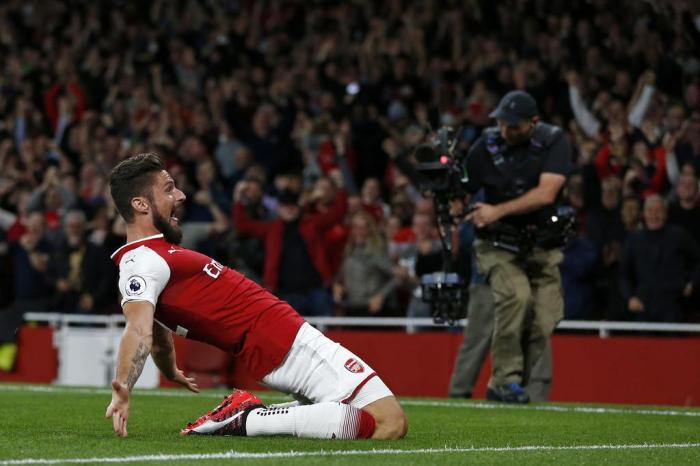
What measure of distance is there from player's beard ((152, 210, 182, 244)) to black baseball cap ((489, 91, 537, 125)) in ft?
13.7

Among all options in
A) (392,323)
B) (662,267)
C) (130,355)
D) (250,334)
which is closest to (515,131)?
(662,267)

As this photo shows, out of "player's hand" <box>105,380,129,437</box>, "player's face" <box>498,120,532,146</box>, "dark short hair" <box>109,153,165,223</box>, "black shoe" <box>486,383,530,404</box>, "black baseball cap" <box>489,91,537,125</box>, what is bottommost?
"black shoe" <box>486,383,530,404</box>

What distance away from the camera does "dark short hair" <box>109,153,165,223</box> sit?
22.6 ft

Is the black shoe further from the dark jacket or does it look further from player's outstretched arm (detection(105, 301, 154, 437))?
player's outstretched arm (detection(105, 301, 154, 437))

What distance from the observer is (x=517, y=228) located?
1066 centimetres

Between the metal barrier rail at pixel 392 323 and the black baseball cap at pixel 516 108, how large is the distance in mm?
1819

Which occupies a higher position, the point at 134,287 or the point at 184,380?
the point at 134,287

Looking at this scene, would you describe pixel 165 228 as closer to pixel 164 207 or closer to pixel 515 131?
pixel 164 207

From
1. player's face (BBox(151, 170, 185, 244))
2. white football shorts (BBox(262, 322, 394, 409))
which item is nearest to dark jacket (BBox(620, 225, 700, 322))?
white football shorts (BBox(262, 322, 394, 409))

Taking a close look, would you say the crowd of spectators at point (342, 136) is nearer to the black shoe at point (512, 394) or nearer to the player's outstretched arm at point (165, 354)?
the black shoe at point (512, 394)

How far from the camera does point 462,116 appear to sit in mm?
17359

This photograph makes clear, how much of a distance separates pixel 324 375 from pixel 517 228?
162 inches

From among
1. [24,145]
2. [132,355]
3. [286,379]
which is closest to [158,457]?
[132,355]

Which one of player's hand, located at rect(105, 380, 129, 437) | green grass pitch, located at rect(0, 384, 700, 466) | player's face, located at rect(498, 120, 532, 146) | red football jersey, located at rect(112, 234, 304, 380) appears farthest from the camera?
player's face, located at rect(498, 120, 532, 146)
